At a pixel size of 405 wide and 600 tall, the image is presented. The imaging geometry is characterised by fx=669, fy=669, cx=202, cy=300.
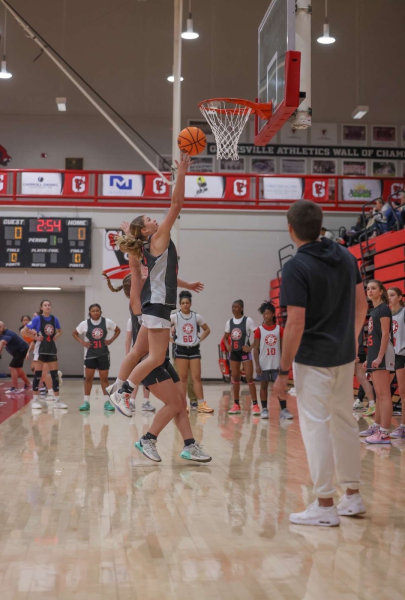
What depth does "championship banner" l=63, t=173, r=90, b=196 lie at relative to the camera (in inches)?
702

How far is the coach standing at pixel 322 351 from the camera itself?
11.8 ft

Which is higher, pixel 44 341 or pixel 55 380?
pixel 44 341

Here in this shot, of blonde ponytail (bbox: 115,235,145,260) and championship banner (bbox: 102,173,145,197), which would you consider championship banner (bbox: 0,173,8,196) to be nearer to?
championship banner (bbox: 102,173,145,197)

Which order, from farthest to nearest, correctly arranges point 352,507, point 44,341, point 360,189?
point 360,189, point 44,341, point 352,507

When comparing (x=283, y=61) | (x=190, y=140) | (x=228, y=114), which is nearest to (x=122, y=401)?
(x=190, y=140)

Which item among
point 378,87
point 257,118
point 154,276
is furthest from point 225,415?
point 378,87

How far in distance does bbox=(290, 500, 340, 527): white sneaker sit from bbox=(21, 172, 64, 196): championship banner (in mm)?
15229

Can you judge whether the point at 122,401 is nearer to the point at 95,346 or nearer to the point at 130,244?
the point at 130,244

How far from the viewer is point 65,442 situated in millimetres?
7055

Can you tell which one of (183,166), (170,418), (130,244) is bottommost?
(170,418)

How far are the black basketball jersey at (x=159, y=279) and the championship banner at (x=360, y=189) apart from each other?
1372 cm

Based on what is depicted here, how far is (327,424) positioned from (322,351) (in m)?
0.39

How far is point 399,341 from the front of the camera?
7.55 metres

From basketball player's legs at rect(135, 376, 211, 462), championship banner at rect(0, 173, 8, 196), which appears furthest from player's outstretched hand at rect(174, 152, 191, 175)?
championship banner at rect(0, 173, 8, 196)
